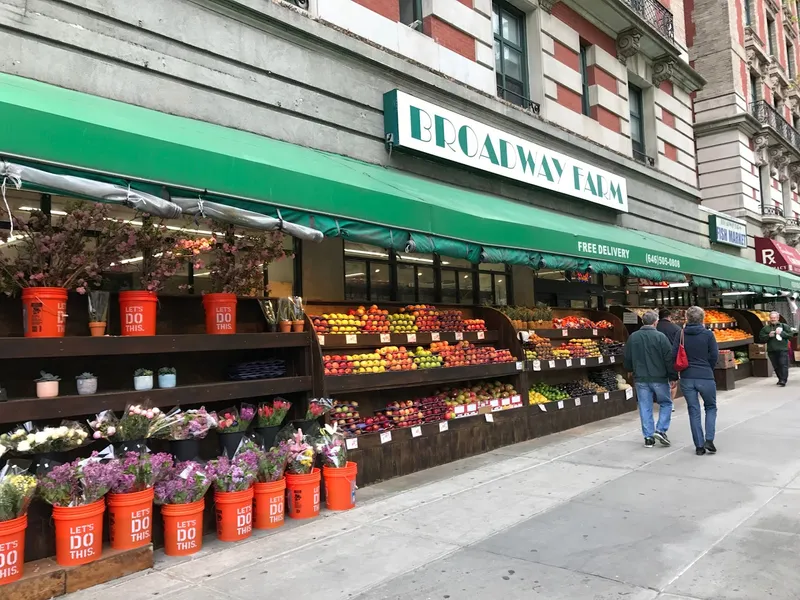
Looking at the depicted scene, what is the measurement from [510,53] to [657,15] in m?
7.97

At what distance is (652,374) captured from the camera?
8.46 m

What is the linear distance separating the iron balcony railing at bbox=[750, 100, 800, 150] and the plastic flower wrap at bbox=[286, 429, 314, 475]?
91.2 feet

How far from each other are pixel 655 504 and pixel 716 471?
1771mm

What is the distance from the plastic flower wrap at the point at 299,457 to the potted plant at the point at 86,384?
5.89 feet

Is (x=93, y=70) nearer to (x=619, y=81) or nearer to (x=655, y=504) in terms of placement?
(x=655, y=504)

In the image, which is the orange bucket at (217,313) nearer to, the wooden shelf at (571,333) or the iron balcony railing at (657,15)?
the wooden shelf at (571,333)

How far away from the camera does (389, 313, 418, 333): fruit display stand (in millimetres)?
8164

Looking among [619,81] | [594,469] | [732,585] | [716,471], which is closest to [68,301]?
[732,585]

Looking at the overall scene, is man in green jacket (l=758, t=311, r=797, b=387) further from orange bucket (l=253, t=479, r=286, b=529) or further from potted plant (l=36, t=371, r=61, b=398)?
potted plant (l=36, t=371, r=61, b=398)

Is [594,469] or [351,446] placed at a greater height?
[351,446]

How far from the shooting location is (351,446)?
6.65 meters

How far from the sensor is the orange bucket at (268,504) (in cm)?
540

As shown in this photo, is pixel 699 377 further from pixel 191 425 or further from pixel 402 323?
pixel 191 425

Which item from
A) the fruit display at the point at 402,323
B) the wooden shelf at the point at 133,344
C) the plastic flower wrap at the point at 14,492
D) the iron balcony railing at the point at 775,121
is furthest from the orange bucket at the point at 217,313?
the iron balcony railing at the point at 775,121
